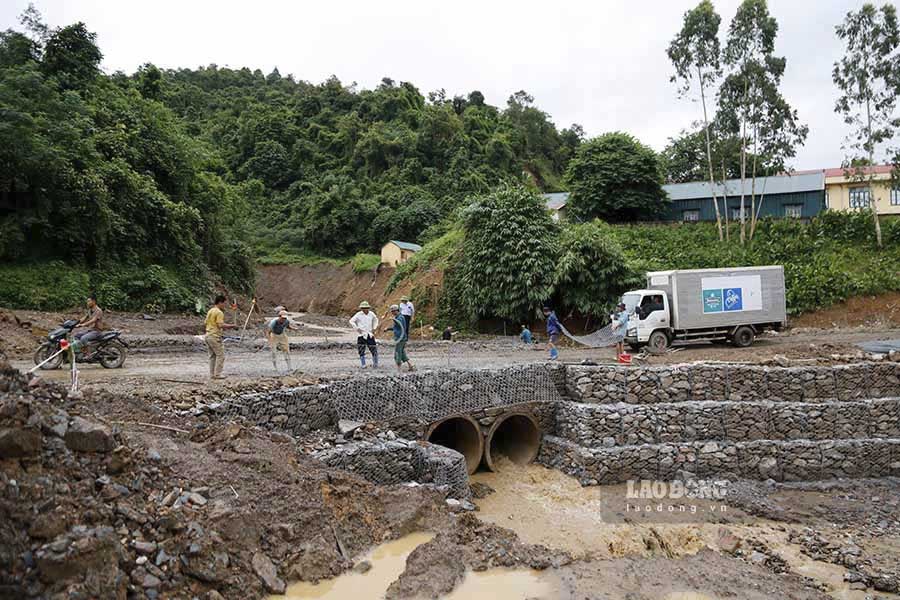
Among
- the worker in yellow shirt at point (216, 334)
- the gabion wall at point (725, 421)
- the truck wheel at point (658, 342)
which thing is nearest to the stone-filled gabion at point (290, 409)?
the worker in yellow shirt at point (216, 334)

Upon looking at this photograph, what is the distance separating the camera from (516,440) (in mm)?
16031

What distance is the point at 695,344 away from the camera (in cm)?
2097

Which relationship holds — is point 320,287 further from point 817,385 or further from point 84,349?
point 817,385

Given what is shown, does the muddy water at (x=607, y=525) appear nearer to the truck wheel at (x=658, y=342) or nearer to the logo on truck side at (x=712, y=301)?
the truck wheel at (x=658, y=342)

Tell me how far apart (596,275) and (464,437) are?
11803 mm

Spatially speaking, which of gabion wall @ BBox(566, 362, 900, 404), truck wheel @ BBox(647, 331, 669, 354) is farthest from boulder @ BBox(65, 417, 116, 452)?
truck wheel @ BBox(647, 331, 669, 354)

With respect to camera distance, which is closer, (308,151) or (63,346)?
(63,346)

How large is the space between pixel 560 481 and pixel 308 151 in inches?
1987

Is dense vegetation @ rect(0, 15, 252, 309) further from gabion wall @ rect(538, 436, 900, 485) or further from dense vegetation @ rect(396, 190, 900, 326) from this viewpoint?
gabion wall @ rect(538, 436, 900, 485)

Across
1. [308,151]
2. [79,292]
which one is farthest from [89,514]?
[308,151]

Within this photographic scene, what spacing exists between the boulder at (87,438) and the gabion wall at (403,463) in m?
3.96

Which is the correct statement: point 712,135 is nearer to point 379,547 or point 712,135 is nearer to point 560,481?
point 560,481

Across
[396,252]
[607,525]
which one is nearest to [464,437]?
[607,525]

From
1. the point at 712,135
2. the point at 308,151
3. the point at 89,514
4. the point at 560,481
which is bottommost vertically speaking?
the point at 560,481
